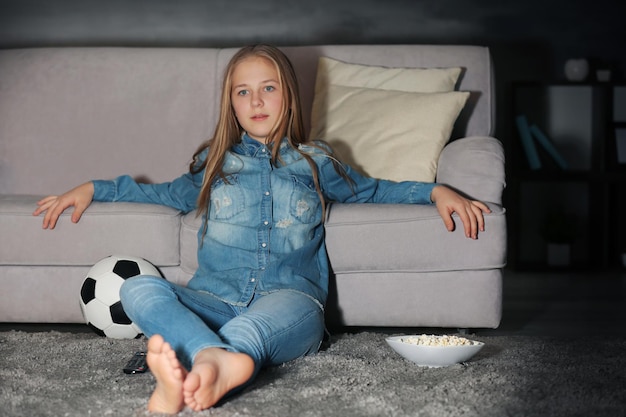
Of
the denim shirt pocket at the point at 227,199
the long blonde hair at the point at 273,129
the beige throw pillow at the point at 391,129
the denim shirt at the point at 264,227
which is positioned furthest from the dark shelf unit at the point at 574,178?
the denim shirt pocket at the point at 227,199

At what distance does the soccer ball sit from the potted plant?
2.28 metres

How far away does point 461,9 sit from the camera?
4051 mm

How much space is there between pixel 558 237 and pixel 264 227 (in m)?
2.22

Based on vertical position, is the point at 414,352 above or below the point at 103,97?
below

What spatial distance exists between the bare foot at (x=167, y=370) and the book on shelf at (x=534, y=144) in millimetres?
2757

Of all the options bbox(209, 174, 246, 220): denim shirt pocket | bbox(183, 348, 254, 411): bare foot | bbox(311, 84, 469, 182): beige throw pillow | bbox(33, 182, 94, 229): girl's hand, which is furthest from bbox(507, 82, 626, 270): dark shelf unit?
bbox(183, 348, 254, 411): bare foot

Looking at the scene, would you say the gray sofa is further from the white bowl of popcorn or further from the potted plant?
the potted plant

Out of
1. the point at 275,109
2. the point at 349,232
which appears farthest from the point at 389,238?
the point at 275,109

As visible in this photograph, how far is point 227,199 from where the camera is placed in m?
2.05

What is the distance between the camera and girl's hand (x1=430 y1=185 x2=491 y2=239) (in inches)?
84.3

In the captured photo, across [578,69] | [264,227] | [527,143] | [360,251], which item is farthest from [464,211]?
[578,69]

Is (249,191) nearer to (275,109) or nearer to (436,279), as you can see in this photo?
(275,109)

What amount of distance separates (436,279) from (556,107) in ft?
6.75

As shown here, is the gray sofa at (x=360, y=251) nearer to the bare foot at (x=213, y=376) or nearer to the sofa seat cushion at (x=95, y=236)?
the sofa seat cushion at (x=95, y=236)
